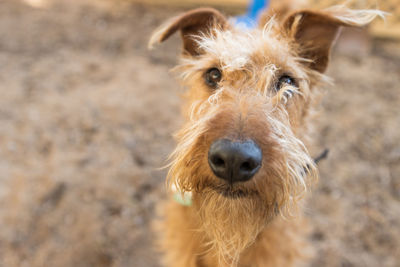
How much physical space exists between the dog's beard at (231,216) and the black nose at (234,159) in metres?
0.14

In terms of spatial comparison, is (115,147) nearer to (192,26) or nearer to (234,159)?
(192,26)

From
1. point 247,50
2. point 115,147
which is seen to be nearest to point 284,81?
point 247,50

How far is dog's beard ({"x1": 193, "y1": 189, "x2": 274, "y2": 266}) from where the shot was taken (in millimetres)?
1337

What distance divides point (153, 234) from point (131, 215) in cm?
28

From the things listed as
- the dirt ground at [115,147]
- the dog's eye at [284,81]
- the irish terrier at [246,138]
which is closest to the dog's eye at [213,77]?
the irish terrier at [246,138]

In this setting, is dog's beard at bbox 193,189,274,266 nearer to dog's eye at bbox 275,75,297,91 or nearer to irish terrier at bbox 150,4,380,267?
irish terrier at bbox 150,4,380,267

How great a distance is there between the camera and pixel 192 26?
6.74 ft

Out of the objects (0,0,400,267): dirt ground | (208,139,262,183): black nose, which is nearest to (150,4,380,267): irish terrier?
(208,139,262,183): black nose

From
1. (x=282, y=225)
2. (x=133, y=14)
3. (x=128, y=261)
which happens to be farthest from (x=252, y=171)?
(x=133, y=14)

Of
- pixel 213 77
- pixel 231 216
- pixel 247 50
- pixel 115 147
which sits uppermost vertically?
pixel 247 50

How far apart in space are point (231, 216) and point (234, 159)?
1.17 ft

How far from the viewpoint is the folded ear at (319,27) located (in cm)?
169

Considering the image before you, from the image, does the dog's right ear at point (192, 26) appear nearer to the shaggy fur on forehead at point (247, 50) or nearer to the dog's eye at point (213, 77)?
the shaggy fur on forehead at point (247, 50)

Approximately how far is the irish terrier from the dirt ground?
1.76 feet
